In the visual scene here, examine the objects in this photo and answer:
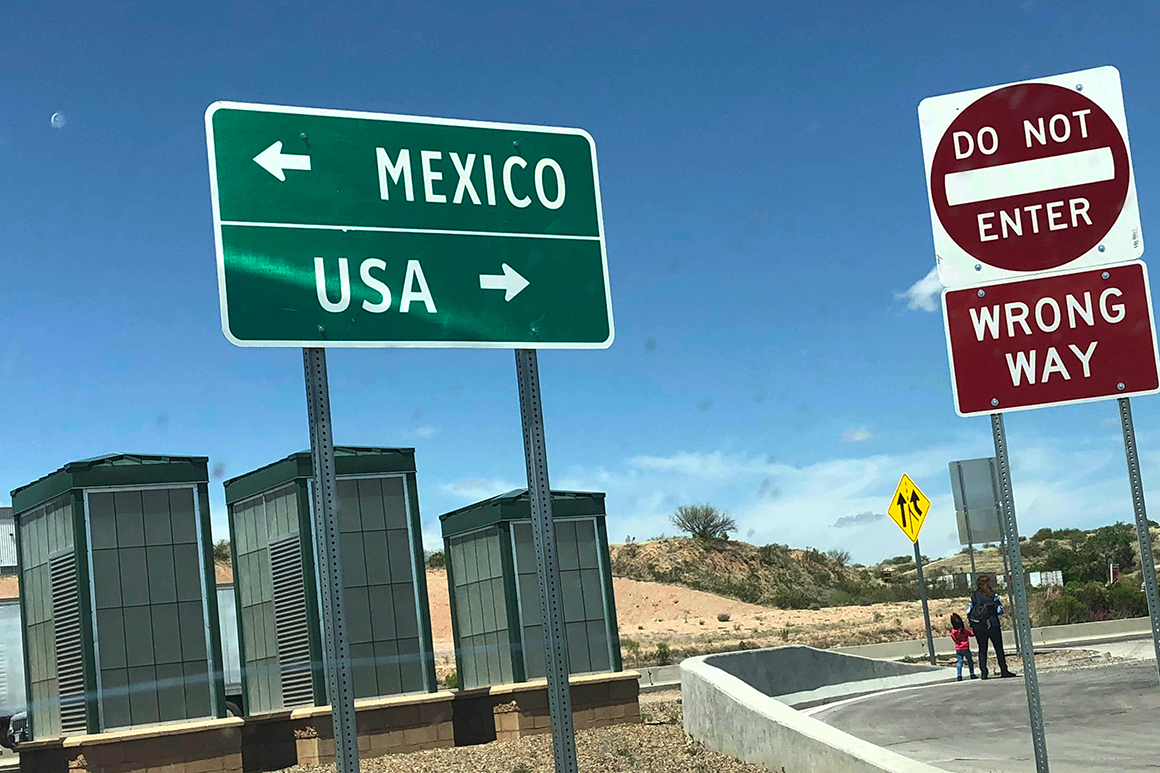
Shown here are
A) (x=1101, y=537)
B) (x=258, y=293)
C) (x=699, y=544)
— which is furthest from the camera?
(x=699, y=544)

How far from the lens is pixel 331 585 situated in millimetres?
5137

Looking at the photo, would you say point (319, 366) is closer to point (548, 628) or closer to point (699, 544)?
point (548, 628)

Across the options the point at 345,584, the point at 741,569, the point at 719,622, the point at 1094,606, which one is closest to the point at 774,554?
the point at 741,569

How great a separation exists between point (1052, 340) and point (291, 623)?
12909mm

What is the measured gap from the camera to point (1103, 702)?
1522 cm

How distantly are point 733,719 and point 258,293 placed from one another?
8.82 m

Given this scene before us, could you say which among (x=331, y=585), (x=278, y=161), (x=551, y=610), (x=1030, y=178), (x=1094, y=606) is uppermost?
(x=278, y=161)

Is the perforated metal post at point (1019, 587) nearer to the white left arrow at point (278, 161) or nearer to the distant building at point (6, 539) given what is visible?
the white left arrow at point (278, 161)

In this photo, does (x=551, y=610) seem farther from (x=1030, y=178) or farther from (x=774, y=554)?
(x=774, y=554)

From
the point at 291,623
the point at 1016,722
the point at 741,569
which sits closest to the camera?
the point at 1016,722

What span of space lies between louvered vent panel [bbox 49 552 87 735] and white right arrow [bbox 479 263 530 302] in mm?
11542

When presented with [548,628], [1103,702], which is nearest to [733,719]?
[1103,702]

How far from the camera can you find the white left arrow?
5469 mm

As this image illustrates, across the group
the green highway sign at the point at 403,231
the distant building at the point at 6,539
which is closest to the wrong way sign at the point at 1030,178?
the green highway sign at the point at 403,231
